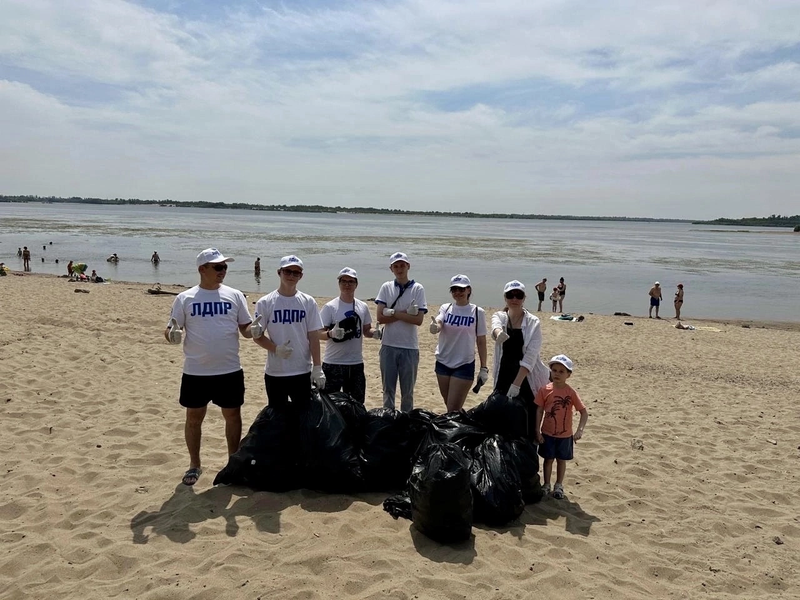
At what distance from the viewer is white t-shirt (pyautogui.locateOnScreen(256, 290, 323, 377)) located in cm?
401

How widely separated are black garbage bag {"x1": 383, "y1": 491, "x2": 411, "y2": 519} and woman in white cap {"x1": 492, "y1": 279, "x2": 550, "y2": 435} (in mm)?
1071

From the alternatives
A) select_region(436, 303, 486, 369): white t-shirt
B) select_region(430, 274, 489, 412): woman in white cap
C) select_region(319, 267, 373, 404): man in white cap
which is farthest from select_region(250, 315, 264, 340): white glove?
select_region(436, 303, 486, 369): white t-shirt

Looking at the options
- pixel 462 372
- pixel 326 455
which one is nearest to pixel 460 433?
pixel 462 372

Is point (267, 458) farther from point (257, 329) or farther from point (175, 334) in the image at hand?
point (175, 334)

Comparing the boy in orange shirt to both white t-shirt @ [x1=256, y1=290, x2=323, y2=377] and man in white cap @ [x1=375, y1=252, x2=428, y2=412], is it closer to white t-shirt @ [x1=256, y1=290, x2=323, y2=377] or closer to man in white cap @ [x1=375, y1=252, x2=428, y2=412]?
man in white cap @ [x1=375, y1=252, x2=428, y2=412]

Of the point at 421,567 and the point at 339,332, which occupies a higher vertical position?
the point at 339,332

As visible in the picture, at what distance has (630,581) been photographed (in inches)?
124

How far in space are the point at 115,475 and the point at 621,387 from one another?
639 centimetres

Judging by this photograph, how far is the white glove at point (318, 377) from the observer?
405cm

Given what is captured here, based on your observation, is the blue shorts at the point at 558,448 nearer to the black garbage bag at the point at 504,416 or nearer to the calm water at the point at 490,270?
the black garbage bag at the point at 504,416

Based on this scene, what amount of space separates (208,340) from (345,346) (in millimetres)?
1126

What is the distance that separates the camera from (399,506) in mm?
3656

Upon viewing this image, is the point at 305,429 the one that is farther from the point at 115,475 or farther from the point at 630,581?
the point at 630,581

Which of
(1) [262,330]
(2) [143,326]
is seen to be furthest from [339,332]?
(2) [143,326]
